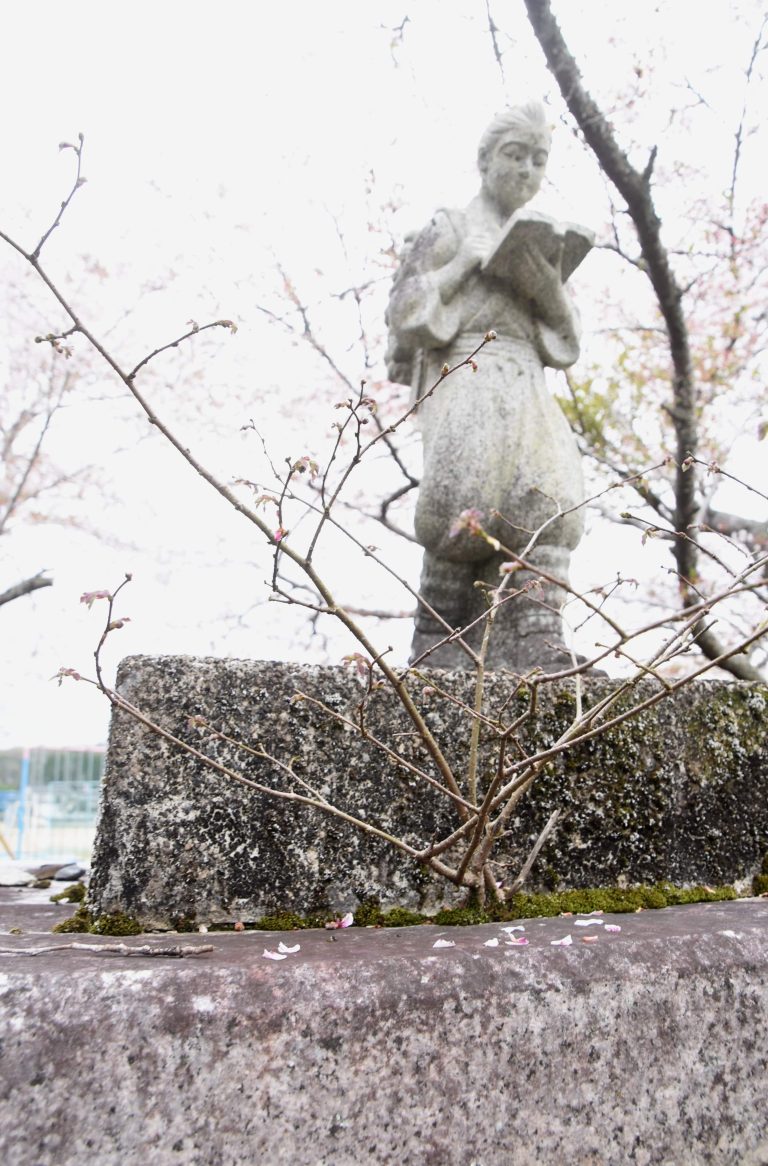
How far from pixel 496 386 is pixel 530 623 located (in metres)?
0.71

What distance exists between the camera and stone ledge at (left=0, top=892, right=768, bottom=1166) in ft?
3.26

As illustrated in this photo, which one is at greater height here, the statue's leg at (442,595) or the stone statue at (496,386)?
the stone statue at (496,386)

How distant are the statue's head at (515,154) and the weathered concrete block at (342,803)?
5.63 ft

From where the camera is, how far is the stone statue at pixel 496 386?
7.83 ft

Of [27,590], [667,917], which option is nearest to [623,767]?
[667,917]

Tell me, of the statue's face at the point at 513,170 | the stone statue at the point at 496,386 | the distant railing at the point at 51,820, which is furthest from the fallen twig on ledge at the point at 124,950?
the distant railing at the point at 51,820

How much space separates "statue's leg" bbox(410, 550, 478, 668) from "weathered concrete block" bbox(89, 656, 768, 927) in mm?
710

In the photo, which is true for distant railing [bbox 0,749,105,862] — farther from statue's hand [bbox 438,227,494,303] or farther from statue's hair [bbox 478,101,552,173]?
statue's hair [bbox 478,101,552,173]

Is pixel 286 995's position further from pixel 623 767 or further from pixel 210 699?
pixel 623 767

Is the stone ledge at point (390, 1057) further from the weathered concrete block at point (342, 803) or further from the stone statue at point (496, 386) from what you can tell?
the stone statue at point (496, 386)

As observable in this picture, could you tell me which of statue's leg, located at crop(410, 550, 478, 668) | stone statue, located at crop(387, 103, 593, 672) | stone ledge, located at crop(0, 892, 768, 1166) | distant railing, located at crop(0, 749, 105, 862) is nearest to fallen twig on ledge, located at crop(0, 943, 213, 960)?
stone ledge, located at crop(0, 892, 768, 1166)

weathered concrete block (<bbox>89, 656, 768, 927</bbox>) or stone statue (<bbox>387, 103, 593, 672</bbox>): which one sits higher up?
stone statue (<bbox>387, 103, 593, 672</bbox>)

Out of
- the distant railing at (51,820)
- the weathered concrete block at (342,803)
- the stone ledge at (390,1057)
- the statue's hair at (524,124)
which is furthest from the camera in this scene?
the distant railing at (51,820)

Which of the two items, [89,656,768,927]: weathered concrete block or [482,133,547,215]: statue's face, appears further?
[482,133,547,215]: statue's face
